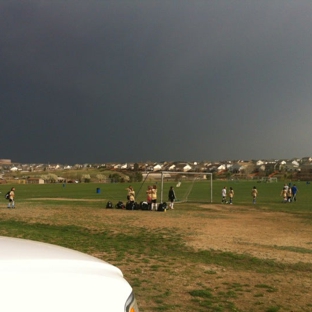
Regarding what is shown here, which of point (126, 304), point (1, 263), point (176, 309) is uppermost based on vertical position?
point (1, 263)

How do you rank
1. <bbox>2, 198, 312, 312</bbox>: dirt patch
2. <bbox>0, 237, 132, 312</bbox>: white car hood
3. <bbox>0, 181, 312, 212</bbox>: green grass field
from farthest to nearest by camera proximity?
<bbox>0, 181, 312, 212</bbox>: green grass field
<bbox>2, 198, 312, 312</bbox>: dirt patch
<bbox>0, 237, 132, 312</bbox>: white car hood

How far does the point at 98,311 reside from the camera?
2137 millimetres

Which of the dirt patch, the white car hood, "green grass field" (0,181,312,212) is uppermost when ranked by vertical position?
"green grass field" (0,181,312,212)

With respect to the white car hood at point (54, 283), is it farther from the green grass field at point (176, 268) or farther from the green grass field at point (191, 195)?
the green grass field at point (191, 195)

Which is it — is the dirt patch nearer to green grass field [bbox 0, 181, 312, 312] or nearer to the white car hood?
green grass field [bbox 0, 181, 312, 312]

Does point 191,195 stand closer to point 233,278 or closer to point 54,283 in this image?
point 233,278

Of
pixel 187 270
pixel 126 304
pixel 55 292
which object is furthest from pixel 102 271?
pixel 187 270

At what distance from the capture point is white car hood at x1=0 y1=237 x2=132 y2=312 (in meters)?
1.97

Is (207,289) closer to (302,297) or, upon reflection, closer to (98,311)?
(302,297)

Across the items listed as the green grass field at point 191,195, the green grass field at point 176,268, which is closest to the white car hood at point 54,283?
the green grass field at point 176,268

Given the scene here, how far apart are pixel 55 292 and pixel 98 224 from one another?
617 inches

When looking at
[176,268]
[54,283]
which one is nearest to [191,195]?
[176,268]

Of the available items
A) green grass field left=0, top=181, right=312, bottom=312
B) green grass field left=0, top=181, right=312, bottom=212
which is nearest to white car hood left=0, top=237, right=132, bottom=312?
green grass field left=0, top=181, right=312, bottom=312

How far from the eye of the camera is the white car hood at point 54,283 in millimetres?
1966
